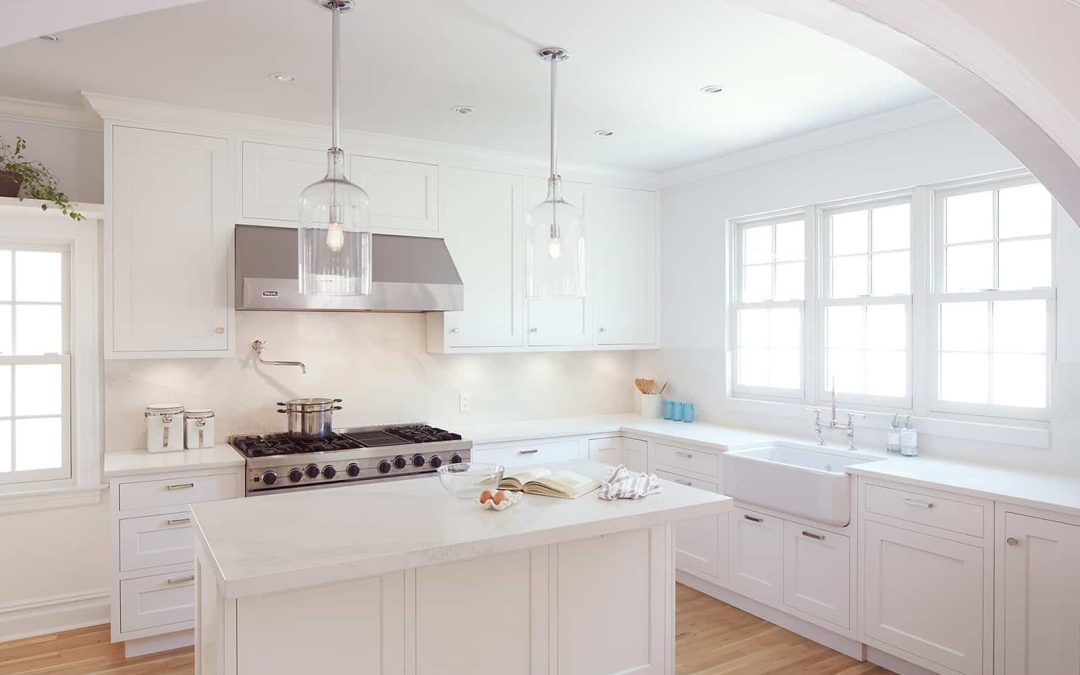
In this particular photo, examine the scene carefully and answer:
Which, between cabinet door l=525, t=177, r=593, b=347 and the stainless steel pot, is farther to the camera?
cabinet door l=525, t=177, r=593, b=347

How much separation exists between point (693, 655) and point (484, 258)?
2587 millimetres

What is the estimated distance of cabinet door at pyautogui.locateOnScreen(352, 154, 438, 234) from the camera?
4234 millimetres

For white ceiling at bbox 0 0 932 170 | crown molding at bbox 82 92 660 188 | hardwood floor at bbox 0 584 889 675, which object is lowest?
hardwood floor at bbox 0 584 889 675

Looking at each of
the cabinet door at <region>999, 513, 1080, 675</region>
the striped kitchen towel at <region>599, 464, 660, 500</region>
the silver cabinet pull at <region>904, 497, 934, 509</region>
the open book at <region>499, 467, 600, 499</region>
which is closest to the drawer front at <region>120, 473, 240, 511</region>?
the open book at <region>499, 467, 600, 499</region>

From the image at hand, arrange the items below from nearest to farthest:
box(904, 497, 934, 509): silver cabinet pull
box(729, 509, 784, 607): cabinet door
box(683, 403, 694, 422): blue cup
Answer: box(904, 497, 934, 509): silver cabinet pull
box(729, 509, 784, 607): cabinet door
box(683, 403, 694, 422): blue cup

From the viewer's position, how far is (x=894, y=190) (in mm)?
3895

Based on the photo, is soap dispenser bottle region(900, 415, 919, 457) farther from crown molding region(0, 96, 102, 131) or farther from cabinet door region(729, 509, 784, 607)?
crown molding region(0, 96, 102, 131)

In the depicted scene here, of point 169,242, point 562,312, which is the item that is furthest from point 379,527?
point 562,312

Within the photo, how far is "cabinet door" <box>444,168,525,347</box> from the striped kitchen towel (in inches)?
78.3

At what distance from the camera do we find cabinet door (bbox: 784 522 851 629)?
353 cm

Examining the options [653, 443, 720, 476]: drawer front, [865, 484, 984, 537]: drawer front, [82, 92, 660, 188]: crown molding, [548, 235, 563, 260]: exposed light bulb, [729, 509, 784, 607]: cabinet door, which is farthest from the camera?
[653, 443, 720, 476]: drawer front

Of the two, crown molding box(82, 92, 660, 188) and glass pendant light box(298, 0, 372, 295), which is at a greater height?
crown molding box(82, 92, 660, 188)

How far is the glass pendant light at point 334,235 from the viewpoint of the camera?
202cm

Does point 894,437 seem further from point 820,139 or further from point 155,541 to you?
point 155,541
